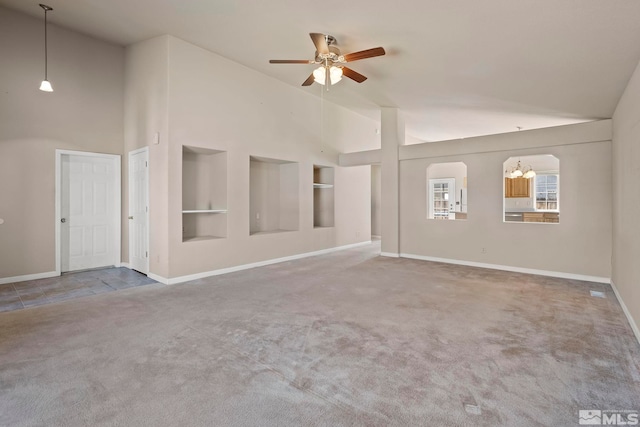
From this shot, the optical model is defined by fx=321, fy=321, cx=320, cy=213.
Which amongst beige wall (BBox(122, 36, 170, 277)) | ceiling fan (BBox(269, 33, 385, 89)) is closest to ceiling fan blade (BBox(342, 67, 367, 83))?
ceiling fan (BBox(269, 33, 385, 89))

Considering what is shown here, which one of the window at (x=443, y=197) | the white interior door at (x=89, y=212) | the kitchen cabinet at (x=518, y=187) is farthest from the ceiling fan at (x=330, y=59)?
the window at (x=443, y=197)

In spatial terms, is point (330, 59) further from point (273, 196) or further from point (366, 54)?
point (273, 196)

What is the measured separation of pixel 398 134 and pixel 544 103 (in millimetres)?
2605

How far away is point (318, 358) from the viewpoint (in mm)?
2457

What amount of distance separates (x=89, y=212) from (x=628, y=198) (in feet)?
24.4

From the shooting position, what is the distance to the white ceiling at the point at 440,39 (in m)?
2.92

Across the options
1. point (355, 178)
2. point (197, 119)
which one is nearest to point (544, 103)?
point (355, 178)

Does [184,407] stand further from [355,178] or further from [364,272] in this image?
[355,178]

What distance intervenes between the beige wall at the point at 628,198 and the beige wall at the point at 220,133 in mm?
4943

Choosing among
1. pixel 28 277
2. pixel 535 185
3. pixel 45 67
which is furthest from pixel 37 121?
pixel 535 185

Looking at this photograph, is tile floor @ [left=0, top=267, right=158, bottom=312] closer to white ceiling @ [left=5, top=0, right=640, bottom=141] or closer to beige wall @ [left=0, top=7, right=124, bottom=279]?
beige wall @ [left=0, top=7, right=124, bottom=279]

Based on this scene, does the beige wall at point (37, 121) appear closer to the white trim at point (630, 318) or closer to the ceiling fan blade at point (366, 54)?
the ceiling fan blade at point (366, 54)

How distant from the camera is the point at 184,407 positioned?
6.12 feet

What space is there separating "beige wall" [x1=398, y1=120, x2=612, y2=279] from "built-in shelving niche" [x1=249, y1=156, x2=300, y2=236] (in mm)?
2332
